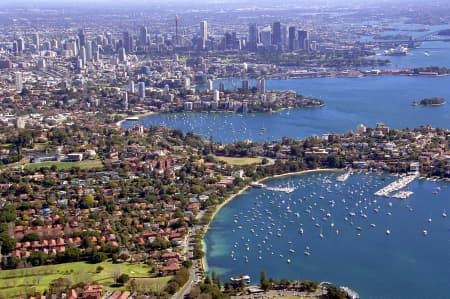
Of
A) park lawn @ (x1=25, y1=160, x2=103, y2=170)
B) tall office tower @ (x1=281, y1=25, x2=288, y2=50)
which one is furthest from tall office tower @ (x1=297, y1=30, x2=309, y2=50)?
park lawn @ (x1=25, y1=160, x2=103, y2=170)

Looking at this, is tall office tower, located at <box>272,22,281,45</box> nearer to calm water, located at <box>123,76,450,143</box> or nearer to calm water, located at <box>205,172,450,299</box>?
calm water, located at <box>123,76,450,143</box>

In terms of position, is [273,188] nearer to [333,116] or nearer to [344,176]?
[344,176]

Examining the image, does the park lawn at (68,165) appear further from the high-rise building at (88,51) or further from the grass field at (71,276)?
the high-rise building at (88,51)

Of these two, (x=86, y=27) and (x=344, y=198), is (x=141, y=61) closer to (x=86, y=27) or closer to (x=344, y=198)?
(x=86, y=27)

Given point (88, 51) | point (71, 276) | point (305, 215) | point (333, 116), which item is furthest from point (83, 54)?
point (71, 276)

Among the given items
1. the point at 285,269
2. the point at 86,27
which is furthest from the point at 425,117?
the point at 86,27

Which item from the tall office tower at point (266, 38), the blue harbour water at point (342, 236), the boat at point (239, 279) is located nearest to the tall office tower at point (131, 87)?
the blue harbour water at point (342, 236)
